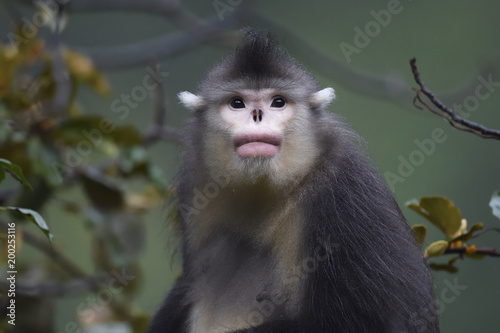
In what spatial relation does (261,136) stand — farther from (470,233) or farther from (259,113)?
(470,233)

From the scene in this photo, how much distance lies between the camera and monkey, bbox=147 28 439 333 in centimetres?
292

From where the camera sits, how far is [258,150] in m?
2.98

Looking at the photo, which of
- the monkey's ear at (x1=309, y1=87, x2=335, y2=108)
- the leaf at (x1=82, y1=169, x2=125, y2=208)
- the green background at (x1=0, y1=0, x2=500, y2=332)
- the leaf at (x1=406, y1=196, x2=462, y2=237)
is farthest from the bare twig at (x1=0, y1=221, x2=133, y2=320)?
the green background at (x1=0, y1=0, x2=500, y2=332)

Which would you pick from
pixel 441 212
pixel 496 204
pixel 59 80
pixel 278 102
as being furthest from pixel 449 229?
pixel 59 80

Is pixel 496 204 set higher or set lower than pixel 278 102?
lower

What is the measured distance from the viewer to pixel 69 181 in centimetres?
427

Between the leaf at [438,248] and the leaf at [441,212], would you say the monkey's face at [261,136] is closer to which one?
the leaf at [441,212]

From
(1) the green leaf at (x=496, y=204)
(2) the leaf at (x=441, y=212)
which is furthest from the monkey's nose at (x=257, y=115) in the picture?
(1) the green leaf at (x=496, y=204)

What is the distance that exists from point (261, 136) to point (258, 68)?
443 mm

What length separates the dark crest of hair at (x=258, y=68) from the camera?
3.29 metres

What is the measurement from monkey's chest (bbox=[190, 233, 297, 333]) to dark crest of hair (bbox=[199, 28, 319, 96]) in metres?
0.72

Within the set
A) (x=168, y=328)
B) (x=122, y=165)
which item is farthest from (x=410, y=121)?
(x=168, y=328)

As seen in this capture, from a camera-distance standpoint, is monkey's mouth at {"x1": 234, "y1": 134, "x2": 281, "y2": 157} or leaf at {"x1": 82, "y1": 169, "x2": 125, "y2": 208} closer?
monkey's mouth at {"x1": 234, "y1": 134, "x2": 281, "y2": 157}

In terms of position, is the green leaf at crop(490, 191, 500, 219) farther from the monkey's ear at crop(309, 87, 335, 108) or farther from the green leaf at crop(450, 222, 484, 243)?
the monkey's ear at crop(309, 87, 335, 108)
